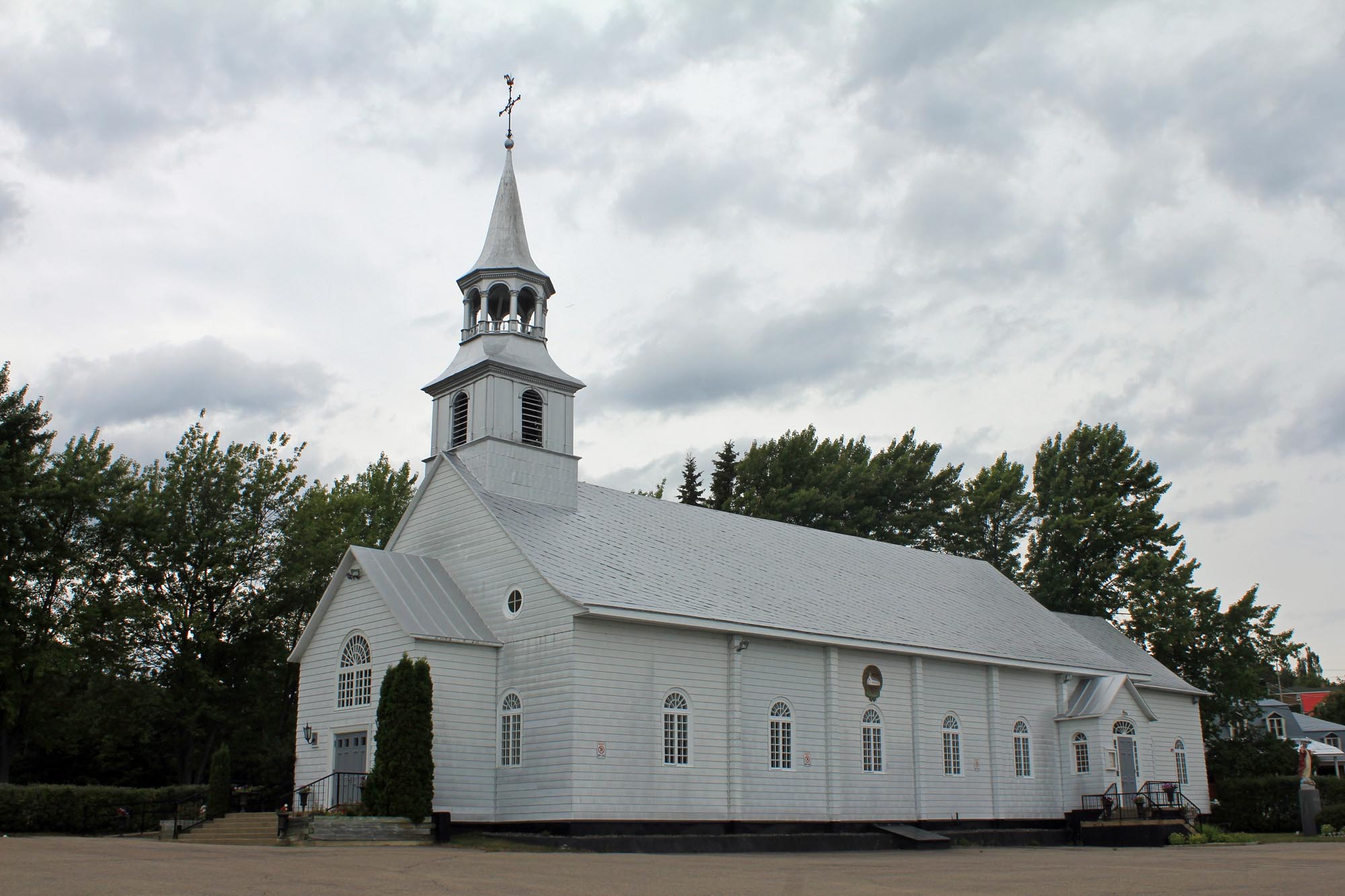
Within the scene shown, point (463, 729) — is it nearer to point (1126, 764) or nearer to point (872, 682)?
point (872, 682)

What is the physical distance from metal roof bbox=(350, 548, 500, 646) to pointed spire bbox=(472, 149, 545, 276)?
819 cm

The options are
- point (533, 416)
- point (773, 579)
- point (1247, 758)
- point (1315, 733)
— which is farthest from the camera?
point (1315, 733)

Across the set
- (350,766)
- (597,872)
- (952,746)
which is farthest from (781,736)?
(597,872)

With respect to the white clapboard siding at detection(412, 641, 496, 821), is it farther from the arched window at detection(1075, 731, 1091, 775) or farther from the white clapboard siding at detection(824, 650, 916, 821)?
the arched window at detection(1075, 731, 1091, 775)

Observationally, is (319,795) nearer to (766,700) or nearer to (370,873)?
(766,700)

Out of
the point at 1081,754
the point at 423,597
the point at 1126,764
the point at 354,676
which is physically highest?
the point at 423,597

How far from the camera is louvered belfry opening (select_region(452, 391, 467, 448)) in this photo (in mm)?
30141

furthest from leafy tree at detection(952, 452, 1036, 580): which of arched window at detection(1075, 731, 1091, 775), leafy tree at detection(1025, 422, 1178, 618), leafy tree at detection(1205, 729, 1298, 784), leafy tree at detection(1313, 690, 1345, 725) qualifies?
leafy tree at detection(1313, 690, 1345, 725)

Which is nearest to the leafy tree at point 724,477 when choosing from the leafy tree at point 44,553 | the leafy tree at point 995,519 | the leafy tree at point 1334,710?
the leafy tree at point 995,519

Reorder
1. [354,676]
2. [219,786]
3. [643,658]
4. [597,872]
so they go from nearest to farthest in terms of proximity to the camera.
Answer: [597,872] < [643,658] < [354,676] < [219,786]

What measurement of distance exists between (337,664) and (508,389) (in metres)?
7.77

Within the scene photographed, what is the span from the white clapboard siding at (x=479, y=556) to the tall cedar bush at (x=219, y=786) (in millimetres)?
6347

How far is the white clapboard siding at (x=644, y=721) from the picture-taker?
2400cm

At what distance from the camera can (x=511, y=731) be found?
2536 cm
